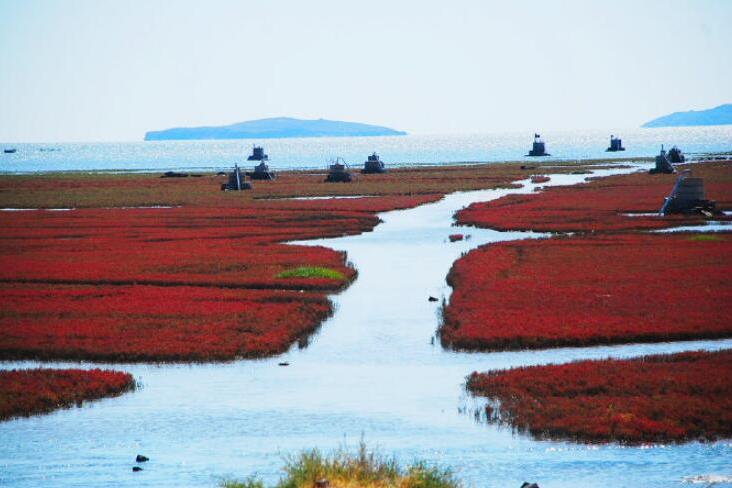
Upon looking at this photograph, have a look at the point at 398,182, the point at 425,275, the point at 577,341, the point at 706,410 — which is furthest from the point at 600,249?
the point at 398,182

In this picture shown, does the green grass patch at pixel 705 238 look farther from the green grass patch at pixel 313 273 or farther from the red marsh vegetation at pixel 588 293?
the green grass patch at pixel 313 273

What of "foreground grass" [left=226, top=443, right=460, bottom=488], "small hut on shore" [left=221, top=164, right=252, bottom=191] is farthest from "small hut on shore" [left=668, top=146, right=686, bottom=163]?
"foreground grass" [left=226, top=443, right=460, bottom=488]

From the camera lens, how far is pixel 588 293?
123 ft

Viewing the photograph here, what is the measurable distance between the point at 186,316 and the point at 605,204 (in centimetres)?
5298

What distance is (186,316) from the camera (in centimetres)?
3431

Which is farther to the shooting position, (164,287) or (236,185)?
(236,185)

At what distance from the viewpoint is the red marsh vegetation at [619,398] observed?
21.0 m

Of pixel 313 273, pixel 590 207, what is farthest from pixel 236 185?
pixel 313 273

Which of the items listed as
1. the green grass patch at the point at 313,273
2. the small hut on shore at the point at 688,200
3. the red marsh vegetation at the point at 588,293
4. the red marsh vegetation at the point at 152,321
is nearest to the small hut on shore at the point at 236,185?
the small hut on shore at the point at 688,200

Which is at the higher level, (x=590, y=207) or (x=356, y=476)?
(x=590, y=207)

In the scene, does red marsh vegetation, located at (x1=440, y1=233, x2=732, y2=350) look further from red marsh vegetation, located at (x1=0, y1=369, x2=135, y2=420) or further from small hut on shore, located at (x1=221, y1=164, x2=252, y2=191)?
small hut on shore, located at (x1=221, y1=164, x2=252, y2=191)

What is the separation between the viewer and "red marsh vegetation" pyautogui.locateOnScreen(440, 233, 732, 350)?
30203 mm

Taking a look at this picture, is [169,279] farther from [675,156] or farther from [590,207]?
[675,156]

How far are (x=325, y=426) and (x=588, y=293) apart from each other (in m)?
17.7
